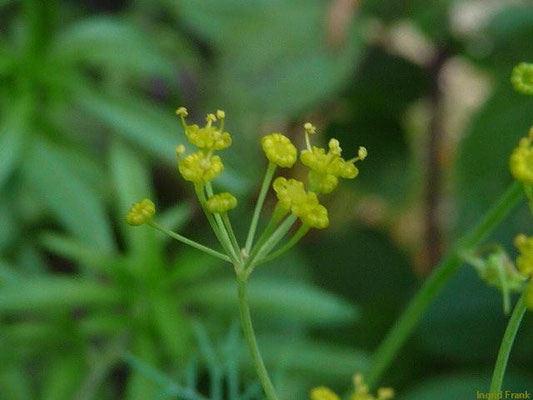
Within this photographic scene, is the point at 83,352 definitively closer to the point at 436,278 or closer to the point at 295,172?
the point at 436,278

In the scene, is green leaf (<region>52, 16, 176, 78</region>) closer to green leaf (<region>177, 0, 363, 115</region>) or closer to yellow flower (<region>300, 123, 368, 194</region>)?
green leaf (<region>177, 0, 363, 115</region>)

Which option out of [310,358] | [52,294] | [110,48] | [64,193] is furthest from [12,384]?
[110,48]

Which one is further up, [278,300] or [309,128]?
[278,300]

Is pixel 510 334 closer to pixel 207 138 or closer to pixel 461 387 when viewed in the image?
pixel 207 138

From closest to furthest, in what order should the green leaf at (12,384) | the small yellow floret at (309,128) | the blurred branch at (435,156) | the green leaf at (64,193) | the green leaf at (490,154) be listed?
the small yellow floret at (309,128) → the green leaf at (12,384) → the green leaf at (64,193) → the green leaf at (490,154) → the blurred branch at (435,156)

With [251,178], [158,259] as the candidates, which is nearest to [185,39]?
[251,178]

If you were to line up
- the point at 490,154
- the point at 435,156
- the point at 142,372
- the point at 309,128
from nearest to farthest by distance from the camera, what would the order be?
the point at 309,128 → the point at 142,372 → the point at 490,154 → the point at 435,156

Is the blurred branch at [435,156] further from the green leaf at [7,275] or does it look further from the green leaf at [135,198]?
the green leaf at [7,275]

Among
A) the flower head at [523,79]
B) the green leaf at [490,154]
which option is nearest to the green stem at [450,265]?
the flower head at [523,79]
